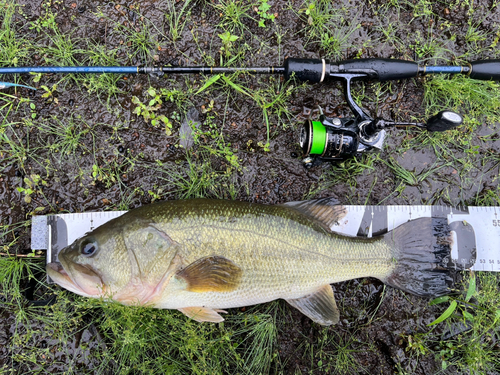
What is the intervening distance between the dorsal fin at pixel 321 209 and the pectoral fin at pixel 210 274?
29.1 inches

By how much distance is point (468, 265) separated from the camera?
9.92 feet

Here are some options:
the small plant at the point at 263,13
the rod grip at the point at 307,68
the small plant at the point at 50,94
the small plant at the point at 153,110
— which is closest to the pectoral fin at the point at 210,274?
the small plant at the point at 153,110

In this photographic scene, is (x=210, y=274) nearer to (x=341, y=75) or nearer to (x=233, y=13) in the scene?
(x=341, y=75)

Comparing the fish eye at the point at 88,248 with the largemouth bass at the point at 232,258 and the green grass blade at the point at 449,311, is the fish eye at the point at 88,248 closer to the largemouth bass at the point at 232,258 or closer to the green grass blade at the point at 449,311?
the largemouth bass at the point at 232,258

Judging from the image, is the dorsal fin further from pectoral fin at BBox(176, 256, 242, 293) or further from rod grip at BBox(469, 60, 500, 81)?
rod grip at BBox(469, 60, 500, 81)

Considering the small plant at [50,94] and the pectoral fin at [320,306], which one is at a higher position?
the small plant at [50,94]

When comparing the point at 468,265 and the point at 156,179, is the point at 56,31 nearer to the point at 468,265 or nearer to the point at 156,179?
the point at 156,179

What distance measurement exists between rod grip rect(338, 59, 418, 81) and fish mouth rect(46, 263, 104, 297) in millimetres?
2687

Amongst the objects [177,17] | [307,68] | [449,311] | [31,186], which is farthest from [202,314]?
[177,17]

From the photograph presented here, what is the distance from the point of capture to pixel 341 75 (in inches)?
116

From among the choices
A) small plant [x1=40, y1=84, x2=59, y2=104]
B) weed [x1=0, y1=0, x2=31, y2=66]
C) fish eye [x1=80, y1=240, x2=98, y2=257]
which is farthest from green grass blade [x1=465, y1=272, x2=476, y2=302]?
weed [x1=0, y1=0, x2=31, y2=66]

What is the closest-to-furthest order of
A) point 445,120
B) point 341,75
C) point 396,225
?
point 445,120 → point 341,75 → point 396,225

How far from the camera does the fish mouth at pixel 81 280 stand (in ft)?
7.91

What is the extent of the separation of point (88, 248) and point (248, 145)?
65.3 inches
